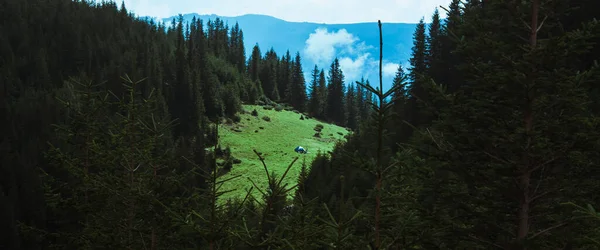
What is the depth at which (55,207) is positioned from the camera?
12.8 metres

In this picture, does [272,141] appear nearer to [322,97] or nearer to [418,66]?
[418,66]

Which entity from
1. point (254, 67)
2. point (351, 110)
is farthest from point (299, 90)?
point (254, 67)

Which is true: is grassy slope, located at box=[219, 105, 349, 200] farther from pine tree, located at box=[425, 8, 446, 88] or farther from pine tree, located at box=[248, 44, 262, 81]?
pine tree, located at box=[248, 44, 262, 81]

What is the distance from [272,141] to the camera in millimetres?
80938

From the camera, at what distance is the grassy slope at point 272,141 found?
205ft

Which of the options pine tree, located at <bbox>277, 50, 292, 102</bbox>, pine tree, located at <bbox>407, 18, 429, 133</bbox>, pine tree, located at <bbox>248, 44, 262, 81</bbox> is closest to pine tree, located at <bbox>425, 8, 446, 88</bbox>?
pine tree, located at <bbox>407, 18, 429, 133</bbox>

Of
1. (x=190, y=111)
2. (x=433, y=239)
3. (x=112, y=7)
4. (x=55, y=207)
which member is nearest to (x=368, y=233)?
(x=433, y=239)

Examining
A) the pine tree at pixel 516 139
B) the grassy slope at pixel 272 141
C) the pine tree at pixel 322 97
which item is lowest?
the grassy slope at pixel 272 141

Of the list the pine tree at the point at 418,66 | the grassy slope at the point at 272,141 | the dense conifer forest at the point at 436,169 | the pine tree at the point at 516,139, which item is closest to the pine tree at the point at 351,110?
the grassy slope at the point at 272,141

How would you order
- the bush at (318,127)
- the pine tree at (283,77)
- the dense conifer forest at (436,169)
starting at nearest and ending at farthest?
the dense conifer forest at (436,169) < the bush at (318,127) < the pine tree at (283,77)

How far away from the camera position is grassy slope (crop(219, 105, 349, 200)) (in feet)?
205

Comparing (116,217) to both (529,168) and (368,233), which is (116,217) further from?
(529,168)

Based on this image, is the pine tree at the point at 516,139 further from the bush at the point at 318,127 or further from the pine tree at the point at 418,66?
the bush at the point at 318,127

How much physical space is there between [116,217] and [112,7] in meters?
167
